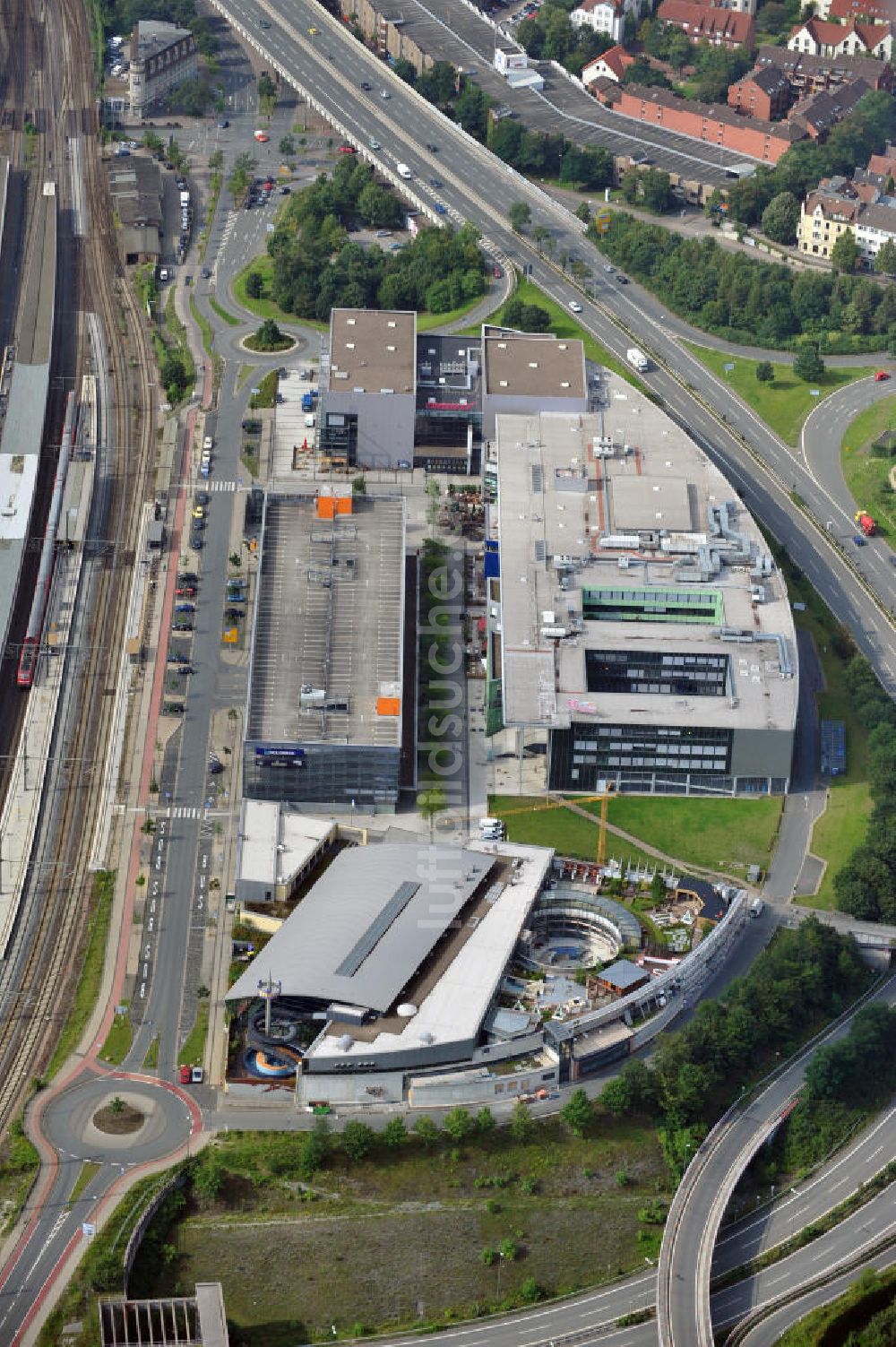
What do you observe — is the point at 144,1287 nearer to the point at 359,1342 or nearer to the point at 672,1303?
the point at 359,1342

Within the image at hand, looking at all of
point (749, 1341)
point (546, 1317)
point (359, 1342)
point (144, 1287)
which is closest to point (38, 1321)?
point (144, 1287)

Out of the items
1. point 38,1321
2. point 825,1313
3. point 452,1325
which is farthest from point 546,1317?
point 38,1321

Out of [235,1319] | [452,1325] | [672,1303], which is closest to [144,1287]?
[235,1319]

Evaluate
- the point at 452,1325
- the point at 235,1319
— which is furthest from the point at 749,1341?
the point at 235,1319

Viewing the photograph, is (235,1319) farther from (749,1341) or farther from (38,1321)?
(749,1341)

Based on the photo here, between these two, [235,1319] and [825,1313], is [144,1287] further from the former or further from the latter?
[825,1313]
